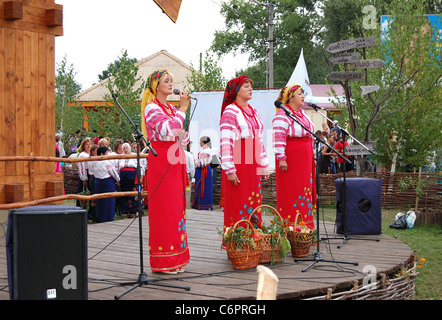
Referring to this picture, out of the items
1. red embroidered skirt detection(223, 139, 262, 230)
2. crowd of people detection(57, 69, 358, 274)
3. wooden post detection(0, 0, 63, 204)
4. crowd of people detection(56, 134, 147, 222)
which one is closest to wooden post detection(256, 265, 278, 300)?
crowd of people detection(57, 69, 358, 274)

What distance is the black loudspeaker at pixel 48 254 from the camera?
12.4 ft

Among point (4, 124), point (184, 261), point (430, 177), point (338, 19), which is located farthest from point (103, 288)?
point (338, 19)

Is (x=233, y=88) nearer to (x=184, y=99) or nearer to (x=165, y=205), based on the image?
(x=184, y=99)

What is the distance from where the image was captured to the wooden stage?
470 centimetres

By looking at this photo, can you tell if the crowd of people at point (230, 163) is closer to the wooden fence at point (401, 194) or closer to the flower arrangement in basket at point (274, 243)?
the flower arrangement in basket at point (274, 243)

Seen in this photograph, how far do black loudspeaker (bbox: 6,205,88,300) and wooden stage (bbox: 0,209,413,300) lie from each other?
69cm

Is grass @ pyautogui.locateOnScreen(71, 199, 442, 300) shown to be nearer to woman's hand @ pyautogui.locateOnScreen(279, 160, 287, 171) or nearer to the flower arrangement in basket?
woman's hand @ pyautogui.locateOnScreen(279, 160, 287, 171)

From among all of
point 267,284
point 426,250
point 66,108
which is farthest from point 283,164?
point 66,108

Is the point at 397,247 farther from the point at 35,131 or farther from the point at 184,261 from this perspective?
the point at 35,131

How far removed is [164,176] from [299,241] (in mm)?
1741

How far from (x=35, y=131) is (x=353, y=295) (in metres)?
4.97

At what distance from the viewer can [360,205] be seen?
7461 millimetres

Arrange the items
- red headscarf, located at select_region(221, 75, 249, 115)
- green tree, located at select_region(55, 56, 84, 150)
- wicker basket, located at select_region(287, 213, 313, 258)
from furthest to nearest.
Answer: green tree, located at select_region(55, 56, 84, 150) < wicker basket, located at select_region(287, 213, 313, 258) < red headscarf, located at select_region(221, 75, 249, 115)

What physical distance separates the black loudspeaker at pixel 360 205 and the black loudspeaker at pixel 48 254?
14.1 feet
